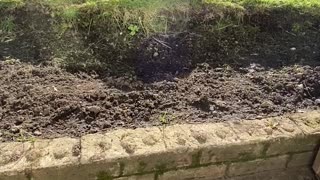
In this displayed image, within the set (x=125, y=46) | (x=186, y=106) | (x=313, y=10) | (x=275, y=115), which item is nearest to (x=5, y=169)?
(x=186, y=106)

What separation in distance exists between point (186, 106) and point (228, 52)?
2.29 ft

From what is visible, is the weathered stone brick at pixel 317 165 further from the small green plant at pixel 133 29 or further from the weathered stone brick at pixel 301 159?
the small green plant at pixel 133 29

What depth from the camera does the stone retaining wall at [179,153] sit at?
1.78 m

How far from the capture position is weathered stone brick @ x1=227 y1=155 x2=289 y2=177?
82.0 inches

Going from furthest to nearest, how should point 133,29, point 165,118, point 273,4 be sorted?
point 273,4
point 133,29
point 165,118

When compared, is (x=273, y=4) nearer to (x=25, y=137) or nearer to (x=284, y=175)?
(x=284, y=175)

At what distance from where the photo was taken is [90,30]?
2.79 meters

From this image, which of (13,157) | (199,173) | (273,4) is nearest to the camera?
(13,157)

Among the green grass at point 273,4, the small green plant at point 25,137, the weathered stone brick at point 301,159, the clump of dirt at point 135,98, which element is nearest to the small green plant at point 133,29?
the clump of dirt at point 135,98

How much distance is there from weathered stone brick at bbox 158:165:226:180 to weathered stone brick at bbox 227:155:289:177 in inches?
2.3

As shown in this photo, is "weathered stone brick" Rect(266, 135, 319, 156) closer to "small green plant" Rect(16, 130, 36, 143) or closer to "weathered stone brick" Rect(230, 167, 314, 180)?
"weathered stone brick" Rect(230, 167, 314, 180)

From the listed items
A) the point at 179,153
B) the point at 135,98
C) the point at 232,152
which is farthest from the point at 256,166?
the point at 135,98

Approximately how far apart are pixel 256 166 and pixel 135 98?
76 cm

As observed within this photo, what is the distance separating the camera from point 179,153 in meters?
1.90
